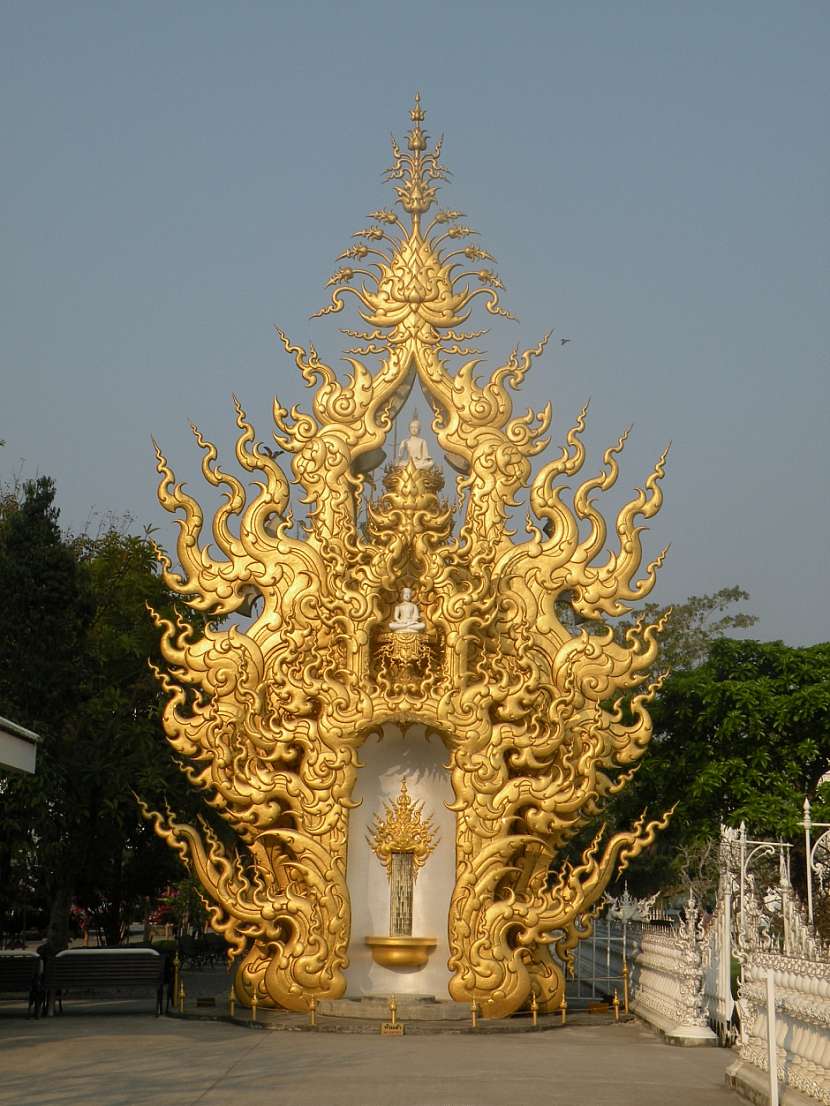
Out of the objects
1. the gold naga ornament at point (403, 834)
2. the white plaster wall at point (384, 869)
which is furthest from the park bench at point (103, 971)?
the gold naga ornament at point (403, 834)

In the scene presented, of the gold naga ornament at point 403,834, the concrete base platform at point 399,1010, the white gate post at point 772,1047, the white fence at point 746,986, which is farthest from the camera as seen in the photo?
the gold naga ornament at point 403,834

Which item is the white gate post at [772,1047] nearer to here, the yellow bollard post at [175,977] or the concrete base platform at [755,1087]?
the concrete base platform at [755,1087]

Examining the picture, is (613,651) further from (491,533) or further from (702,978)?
(702,978)

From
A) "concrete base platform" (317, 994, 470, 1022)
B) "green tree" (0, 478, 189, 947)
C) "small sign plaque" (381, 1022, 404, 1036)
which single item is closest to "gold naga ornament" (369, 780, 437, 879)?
"concrete base platform" (317, 994, 470, 1022)

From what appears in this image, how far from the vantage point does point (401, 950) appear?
532 inches

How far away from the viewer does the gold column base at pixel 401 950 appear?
13.5 meters

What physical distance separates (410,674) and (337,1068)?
465 centimetres

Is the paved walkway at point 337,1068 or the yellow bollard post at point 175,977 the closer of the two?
the paved walkway at point 337,1068

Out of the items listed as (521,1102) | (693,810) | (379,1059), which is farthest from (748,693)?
(521,1102)

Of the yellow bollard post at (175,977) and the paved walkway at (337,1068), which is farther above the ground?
the yellow bollard post at (175,977)

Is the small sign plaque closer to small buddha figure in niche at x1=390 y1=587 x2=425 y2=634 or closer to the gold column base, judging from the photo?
the gold column base

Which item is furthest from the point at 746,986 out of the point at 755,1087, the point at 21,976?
the point at 21,976

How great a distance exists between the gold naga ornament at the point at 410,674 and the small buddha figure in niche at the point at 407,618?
12 centimetres

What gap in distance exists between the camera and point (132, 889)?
23.1 m
